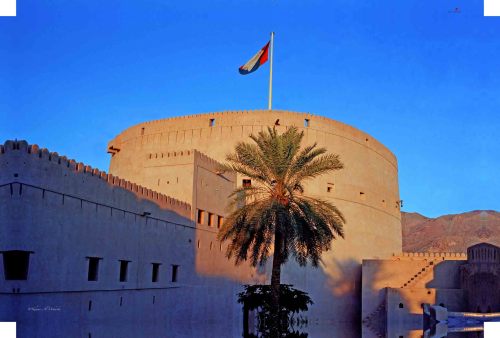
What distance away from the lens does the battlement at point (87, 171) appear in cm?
1478

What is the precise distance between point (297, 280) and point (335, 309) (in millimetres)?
2764

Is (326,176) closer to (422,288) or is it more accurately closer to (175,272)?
(422,288)

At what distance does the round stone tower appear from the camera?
105 feet

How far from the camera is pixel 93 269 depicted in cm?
1775

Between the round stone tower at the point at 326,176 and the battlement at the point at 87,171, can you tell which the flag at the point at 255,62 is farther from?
the battlement at the point at 87,171

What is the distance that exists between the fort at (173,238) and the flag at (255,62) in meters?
2.74

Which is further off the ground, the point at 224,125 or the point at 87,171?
the point at 224,125

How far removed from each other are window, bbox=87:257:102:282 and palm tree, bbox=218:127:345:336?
377 centimetres

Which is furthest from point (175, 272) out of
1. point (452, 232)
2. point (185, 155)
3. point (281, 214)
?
point (452, 232)

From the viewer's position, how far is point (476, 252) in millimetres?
27906

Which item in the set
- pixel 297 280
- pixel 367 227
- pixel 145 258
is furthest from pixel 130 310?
pixel 367 227

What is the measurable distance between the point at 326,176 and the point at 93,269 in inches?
696
